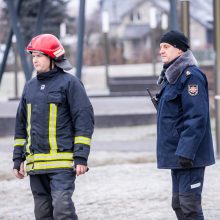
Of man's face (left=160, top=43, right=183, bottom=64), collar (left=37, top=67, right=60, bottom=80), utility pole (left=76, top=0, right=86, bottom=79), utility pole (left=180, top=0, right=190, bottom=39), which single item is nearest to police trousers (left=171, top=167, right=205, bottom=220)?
man's face (left=160, top=43, right=183, bottom=64)

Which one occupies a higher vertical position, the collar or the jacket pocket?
the collar

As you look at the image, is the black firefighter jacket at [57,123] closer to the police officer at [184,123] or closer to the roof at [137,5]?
the police officer at [184,123]

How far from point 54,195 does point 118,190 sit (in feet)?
11.5

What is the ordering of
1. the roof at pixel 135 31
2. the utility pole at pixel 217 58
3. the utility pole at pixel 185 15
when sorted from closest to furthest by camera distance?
1. the utility pole at pixel 217 58
2. the utility pole at pixel 185 15
3. the roof at pixel 135 31

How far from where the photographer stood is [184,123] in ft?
18.9

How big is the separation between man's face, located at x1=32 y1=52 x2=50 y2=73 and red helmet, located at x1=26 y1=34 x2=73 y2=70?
0.03 metres

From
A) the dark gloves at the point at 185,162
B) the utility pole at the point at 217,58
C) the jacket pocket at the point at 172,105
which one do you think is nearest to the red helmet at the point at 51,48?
the jacket pocket at the point at 172,105

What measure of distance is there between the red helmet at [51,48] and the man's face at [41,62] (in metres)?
0.03

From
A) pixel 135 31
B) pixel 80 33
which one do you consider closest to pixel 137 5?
pixel 135 31

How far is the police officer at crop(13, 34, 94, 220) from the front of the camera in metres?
5.84

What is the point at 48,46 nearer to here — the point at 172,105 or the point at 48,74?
the point at 48,74

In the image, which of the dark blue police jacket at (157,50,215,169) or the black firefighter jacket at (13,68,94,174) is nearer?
the dark blue police jacket at (157,50,215,169)

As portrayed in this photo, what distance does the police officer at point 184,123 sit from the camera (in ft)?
18.7

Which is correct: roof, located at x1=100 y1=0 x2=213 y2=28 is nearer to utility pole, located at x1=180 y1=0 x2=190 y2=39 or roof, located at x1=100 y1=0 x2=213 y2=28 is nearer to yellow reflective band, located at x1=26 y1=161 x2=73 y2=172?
utility pole, located at x1=180 y1=0 x2=190 y2=39
